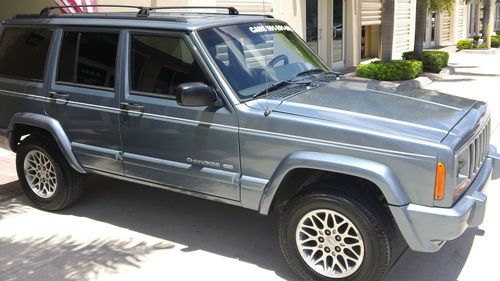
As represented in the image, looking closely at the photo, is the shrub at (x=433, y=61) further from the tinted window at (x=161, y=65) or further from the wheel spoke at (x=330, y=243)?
the wheel spoke at (x=330, y=243)

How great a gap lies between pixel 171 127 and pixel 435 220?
82.0 inches

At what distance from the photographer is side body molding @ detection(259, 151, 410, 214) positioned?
3389 millimetres

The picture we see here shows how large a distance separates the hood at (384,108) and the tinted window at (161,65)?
85 cm

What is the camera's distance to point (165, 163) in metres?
4.38

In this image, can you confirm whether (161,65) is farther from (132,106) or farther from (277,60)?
(277,60)

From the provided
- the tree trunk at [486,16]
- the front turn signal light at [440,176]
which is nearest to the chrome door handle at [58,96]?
the front turn signal light at [440,176]

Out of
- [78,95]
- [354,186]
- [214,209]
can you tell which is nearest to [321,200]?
[354,186]

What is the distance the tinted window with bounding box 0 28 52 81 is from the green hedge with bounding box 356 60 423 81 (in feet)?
32.7

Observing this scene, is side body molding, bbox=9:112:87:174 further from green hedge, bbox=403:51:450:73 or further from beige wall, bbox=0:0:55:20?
green hedge, bbox=403:51:450:73

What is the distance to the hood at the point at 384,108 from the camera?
355 cm

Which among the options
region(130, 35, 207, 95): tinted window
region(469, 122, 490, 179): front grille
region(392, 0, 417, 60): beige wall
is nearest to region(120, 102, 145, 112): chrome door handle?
region(130, 35, 207, 95): tinted window

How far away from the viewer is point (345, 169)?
138 inches

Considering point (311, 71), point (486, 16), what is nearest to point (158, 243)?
point (311, 71)

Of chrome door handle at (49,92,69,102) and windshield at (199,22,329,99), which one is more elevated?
windshield at (199,22,329,99)
